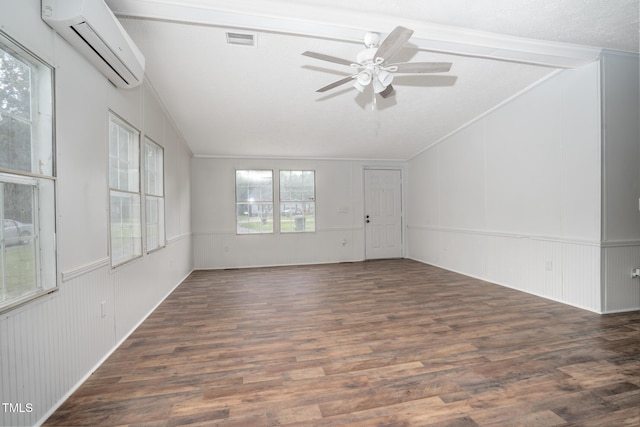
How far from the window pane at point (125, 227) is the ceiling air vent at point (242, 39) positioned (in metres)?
1.80

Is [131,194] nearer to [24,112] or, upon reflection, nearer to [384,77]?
[24,112]

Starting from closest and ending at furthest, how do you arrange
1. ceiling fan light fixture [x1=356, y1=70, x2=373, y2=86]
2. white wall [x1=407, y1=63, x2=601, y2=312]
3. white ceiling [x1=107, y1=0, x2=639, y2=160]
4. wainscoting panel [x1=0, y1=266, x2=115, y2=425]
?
wainscoting panel [x1=0, y1=266, x2=115, y2=425] → white ceiling [x1=107, y1=0, x2=639, y2=160] → ceiling fan light fixture [x1=356, y1=70, x2=373, y2=86] → white wall [x1=407, y1=63, x2=601, y2=312]


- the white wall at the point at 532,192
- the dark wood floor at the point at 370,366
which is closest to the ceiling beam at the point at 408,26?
the white wall at the point at 532,192

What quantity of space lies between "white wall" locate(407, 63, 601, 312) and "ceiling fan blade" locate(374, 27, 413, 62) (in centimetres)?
270

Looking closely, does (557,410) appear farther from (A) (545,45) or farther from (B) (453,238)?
(B) (453,238)

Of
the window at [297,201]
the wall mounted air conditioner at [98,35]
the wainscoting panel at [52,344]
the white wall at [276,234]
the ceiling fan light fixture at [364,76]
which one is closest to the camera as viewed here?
the wainscoting panel at [52,344]

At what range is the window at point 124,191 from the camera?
8.64ft

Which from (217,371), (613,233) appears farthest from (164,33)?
(613,233)

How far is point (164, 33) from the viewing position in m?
2.58

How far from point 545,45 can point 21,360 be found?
483cm

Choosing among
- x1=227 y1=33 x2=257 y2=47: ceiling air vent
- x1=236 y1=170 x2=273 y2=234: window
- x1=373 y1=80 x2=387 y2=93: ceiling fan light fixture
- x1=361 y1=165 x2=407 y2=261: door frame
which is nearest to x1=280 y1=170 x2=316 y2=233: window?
x1=236 y1=170 x2=273 y2=234: window

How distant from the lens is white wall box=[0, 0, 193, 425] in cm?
149

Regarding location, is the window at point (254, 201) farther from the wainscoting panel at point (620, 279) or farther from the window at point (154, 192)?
the wainscoting panel at point (620, 279)

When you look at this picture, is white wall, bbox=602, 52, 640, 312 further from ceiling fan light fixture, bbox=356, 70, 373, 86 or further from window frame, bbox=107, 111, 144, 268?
window frame, bbox=107, 111, 144, 268
